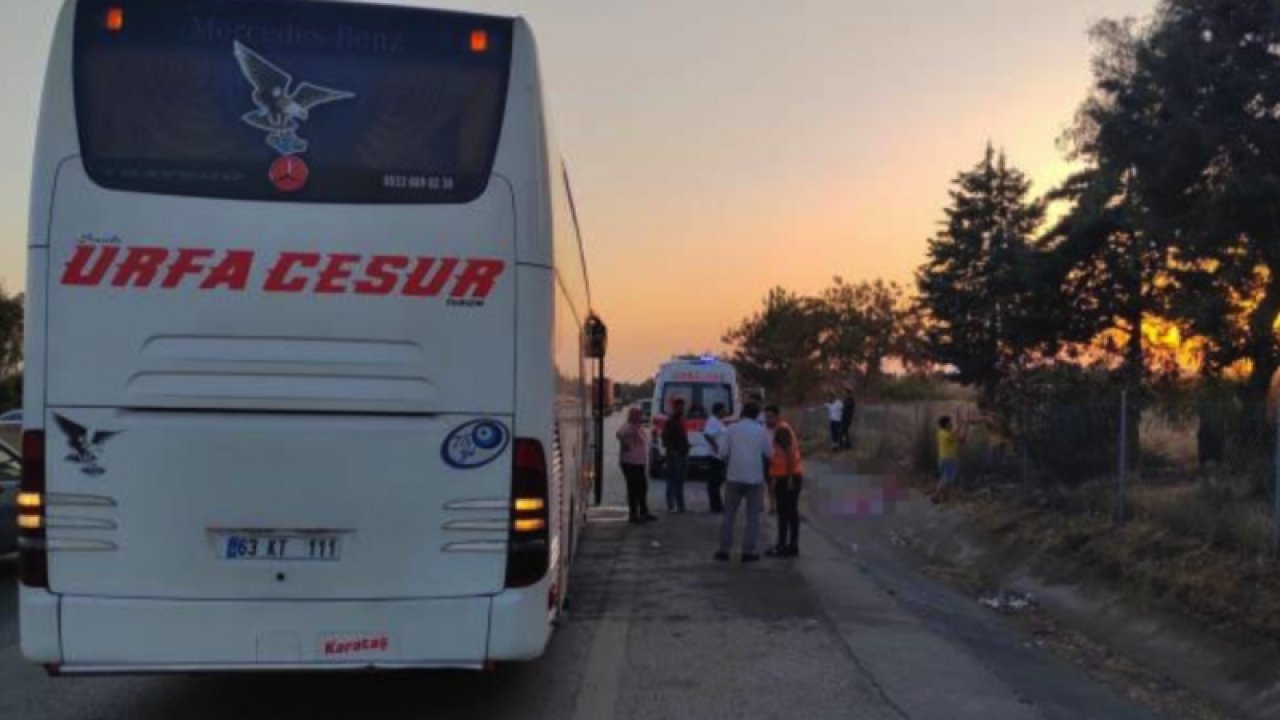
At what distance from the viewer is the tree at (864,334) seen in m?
66.4

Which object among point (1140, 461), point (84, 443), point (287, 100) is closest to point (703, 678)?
point (84, 443)

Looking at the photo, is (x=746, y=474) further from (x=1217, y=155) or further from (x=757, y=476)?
(x=1217, y=155)

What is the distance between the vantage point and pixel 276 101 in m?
6.30

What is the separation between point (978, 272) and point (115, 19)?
40232 mm

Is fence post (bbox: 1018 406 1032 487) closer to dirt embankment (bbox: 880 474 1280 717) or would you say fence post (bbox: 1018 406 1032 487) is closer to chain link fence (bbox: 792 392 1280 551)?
chain link fence (bbox: 792 392 1280 551)

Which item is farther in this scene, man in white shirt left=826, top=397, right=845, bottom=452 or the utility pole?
man in white shirt left=826, top=397, right=845, bottom=452

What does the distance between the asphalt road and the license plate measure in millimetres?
1485

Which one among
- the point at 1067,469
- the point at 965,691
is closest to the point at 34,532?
the point at 965,691

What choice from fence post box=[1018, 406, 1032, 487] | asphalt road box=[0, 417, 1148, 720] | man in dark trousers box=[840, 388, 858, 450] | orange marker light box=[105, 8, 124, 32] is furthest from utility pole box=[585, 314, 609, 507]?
man in dark trousers box=[840, 388, 858, 450]

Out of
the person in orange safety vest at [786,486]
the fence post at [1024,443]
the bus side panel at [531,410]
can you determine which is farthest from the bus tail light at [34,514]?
the fence post at [1024,443]

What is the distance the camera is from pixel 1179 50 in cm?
2481

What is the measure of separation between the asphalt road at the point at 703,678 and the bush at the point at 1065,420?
4.58 meters

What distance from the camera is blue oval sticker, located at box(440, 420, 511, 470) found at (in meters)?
6.33

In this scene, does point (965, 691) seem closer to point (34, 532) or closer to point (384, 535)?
point (384, 535)
